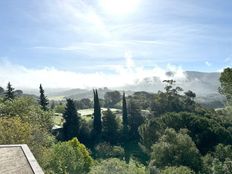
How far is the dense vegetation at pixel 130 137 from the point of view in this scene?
38062mm

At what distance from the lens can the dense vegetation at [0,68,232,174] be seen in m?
38.1

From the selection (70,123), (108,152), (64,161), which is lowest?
(108,152)

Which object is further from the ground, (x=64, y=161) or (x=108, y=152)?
(x=64, y=161)

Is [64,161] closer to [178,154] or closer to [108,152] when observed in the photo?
[178,154]

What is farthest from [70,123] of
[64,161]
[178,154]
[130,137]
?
[64,161]

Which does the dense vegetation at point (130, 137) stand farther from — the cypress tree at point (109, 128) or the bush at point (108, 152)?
the bush at point (108, 152)

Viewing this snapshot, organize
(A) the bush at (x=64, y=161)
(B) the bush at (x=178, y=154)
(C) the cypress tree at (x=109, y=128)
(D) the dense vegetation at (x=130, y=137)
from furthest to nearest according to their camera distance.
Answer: (C) the cypress tree at (x=109, y=128) → (B) the bush at (x=178, y=154) → (A) the bush at (x=64, y=161) → (D) the dense vegetation at (x=130, y=137)

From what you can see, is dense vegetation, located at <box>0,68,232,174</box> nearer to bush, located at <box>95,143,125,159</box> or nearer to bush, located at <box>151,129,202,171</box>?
bush, located at <box>151,129,202,171</box>

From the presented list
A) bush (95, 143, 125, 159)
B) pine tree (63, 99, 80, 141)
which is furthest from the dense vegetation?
bush (95, 143, 125, 159)

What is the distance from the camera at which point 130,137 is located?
9238 centimetres

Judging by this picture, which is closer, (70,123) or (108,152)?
(108,152)

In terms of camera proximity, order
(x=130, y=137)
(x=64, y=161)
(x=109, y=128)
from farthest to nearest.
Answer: (x=130, y=137)
(x=109, y=128)
(x=64, y=161)

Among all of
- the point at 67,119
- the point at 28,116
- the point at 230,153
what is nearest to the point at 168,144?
the point at 230,153

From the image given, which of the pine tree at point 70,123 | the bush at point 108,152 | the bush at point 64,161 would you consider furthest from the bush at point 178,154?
the pine tree at point 70,123
